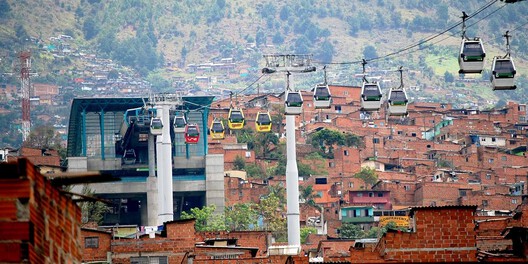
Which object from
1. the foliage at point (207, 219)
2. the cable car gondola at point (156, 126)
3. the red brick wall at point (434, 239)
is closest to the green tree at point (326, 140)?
the foliage at point (207, 219)

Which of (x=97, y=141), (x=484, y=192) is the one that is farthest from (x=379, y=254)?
(x=484, y=192)

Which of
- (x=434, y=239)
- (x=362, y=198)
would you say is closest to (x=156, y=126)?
(x=362, y=198)

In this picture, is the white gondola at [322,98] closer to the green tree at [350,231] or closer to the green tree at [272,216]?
the green tree at [272,216]

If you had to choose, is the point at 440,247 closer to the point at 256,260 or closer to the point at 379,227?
the point at 256,260

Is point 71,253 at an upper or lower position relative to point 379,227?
upper

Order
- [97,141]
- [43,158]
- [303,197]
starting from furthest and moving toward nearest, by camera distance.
A: [303,197]
[97,141]
[43,158]
